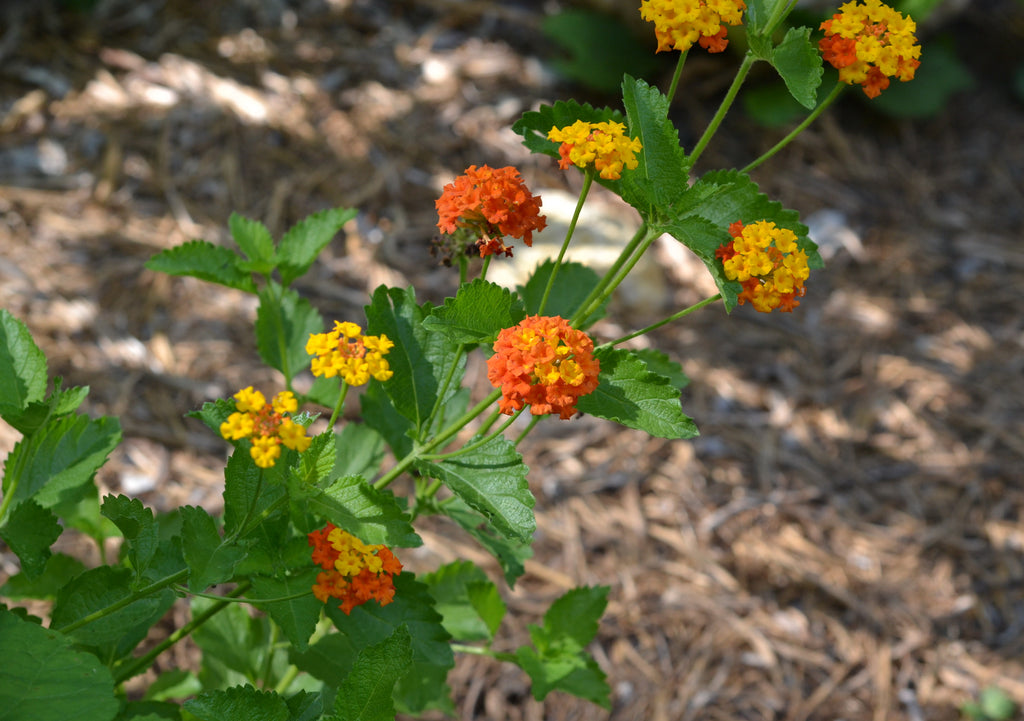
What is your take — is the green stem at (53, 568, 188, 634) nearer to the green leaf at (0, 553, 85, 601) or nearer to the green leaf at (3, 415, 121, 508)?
the green leaf at (3, 415, 121, 508)

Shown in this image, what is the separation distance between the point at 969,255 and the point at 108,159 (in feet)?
11.6

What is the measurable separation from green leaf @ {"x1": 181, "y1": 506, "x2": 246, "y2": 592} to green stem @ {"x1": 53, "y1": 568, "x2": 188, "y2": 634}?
0.16 ft

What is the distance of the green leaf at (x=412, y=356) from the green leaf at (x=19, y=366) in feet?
1.78

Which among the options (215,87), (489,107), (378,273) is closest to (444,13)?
(489,107)

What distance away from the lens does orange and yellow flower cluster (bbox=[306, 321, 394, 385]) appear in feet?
3.89

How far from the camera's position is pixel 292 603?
1.30 m

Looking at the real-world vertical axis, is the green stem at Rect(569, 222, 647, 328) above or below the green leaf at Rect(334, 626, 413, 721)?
above

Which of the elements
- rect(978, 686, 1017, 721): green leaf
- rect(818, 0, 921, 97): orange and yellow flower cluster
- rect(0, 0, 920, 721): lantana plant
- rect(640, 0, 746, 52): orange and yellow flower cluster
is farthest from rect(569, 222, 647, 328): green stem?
rect(978, 686, 1017, 721): green leaf

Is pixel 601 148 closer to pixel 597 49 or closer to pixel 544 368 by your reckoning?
pixel 544 368

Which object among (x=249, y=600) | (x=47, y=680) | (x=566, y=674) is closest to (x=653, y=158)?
(x=249, y=600)

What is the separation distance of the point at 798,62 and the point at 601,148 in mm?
317

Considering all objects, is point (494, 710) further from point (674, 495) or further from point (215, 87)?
point (215, 87)

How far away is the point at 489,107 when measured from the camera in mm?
4016

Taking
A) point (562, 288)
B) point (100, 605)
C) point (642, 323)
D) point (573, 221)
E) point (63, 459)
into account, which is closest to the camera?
point (573, 221)
